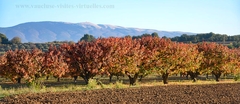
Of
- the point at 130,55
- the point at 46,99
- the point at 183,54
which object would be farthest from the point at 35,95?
the point at 183,54

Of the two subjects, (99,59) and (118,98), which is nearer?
(118,98)

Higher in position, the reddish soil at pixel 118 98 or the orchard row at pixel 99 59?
the orchard row at pixel 99 59

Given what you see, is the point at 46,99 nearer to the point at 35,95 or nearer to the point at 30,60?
the point at 35,95

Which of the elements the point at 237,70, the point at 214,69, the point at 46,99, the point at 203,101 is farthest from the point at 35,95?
the point at 237,70

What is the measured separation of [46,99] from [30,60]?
1223 cm

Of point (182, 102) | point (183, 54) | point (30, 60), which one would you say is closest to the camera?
point (182, 102)

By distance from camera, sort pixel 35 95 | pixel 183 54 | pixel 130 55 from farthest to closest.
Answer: pixel 183 54 → pixel 130 55 → pixel 35 95

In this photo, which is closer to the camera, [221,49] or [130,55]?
[130,55]

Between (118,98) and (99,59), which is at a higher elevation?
(99,59)

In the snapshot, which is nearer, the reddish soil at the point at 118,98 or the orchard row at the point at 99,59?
the reddish soil at the point at 118,98

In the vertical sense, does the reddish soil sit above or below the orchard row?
below

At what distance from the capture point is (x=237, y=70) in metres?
45.8

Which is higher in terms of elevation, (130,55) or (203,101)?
(130,55)

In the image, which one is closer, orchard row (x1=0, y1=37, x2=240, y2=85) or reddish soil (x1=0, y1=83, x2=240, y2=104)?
reddish soil (x1=0, y1=83, x2=240, y2=104)
